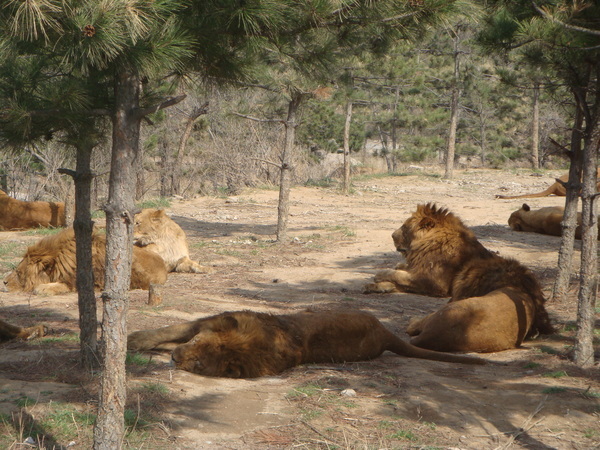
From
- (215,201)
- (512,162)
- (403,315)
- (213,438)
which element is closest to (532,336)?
Answer: (403,315)

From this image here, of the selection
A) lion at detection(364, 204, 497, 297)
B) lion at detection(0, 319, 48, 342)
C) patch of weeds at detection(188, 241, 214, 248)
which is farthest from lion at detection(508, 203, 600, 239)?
lion at detection(0, 319, 48, 342)

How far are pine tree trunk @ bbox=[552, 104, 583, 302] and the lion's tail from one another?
3045 mm

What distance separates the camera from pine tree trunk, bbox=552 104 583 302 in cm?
904

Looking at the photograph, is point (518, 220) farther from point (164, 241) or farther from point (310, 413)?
point (310, 413)

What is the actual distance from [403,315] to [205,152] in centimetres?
2111

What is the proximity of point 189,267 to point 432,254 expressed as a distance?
4.27m

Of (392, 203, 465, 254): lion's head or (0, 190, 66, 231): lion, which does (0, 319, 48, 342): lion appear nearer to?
(392, 203, 465, 254): lion's head

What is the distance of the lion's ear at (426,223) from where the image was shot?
33.3 feet

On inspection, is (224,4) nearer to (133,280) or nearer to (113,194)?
(113,194)

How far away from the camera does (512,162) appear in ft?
130

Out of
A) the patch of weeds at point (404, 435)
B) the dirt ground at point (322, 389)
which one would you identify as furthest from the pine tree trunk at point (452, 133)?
the patch of weeds at point (404, 435)

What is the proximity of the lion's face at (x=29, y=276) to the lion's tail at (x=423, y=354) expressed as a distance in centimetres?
513

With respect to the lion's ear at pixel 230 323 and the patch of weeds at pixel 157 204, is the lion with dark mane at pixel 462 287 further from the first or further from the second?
the patch of weeds at pixel 157 204

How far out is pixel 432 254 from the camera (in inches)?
390
